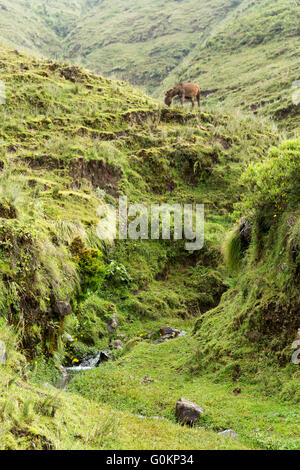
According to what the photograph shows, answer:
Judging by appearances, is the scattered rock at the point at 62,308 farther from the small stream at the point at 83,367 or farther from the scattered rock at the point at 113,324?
the scattered rock at the point at 113,324

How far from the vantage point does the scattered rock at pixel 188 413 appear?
5543 millimetres

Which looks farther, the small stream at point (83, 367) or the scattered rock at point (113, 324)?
the scattered rock at point (113, 324)

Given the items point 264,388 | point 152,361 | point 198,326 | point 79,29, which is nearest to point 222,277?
point 198,326

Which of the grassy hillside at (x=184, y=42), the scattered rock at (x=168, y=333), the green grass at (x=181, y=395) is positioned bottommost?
the scattered rock at (x=168, y=333)

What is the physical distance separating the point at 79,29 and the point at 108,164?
3737 inches

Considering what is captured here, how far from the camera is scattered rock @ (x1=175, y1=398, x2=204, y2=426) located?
18.2 feet

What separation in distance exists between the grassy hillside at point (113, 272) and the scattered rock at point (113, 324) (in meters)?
0.18

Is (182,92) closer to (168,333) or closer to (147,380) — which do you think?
(168,333)

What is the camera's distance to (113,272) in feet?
41.4

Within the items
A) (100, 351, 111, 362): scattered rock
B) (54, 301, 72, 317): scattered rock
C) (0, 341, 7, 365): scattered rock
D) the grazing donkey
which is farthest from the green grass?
the grazing donkey

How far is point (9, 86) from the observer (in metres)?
18.6

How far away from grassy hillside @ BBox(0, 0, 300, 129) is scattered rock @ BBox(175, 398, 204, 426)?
28826 millimetres

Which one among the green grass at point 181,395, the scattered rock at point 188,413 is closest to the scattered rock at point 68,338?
the green grass at point 181,395
